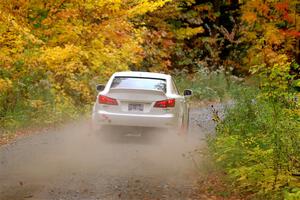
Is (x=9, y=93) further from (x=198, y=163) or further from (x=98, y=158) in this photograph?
(x=198, y=163)

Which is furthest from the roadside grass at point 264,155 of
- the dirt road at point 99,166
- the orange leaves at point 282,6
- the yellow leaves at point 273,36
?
the orange leaves at point 282,6

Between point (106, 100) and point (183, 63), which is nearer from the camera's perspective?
point (106, 100)

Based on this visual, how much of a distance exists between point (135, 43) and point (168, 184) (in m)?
12.5

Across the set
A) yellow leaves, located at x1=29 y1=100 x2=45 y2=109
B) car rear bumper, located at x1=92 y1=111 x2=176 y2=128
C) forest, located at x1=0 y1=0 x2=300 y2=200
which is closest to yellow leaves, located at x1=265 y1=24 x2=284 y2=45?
forest, located at x1=0 y1=0 x2=300 y2=200

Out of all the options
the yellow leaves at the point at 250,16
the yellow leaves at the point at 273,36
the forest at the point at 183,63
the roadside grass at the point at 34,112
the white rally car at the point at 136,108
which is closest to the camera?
the forest at the point at 183,63

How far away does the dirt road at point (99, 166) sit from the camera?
28.5ft

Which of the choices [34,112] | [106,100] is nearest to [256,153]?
[106,100]

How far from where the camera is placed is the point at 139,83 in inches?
526

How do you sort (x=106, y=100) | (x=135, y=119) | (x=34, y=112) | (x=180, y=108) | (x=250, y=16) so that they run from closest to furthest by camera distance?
(x=135, y=119), (x=106, y=100), (x=180, y=108), (x=34, y=112), (x=250, y=16)

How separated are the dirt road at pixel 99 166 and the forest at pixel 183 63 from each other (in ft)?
3.31

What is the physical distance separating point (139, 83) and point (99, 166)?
3.10 meters

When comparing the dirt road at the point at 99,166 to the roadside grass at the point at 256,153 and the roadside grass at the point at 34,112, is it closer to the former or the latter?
the roadside grass at the point at 256,153

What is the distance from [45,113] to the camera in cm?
1803

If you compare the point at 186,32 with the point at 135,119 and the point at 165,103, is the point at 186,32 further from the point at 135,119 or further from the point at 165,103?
the point at 135,119
